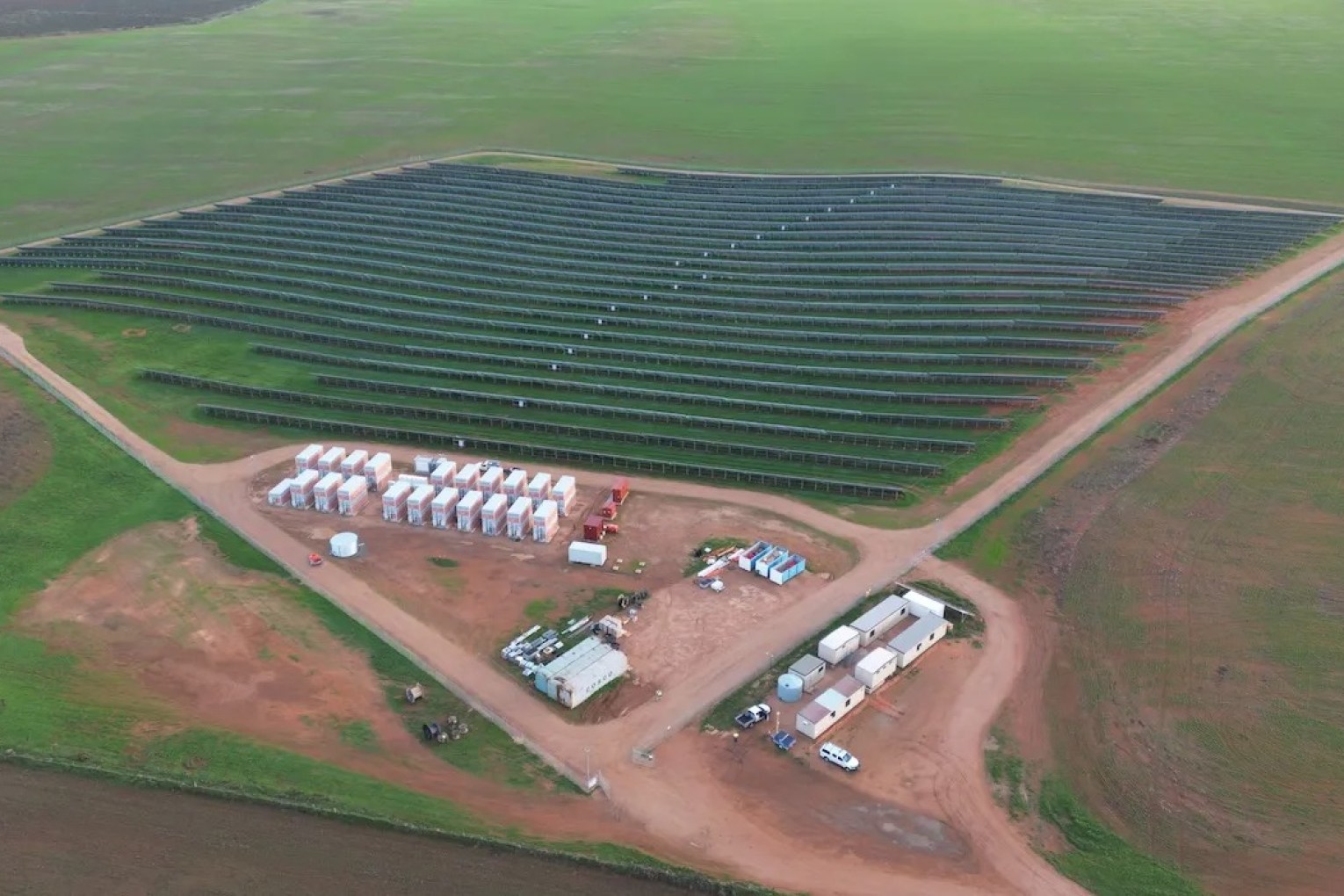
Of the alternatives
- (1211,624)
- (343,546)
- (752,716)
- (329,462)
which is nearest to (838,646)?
(752,716)

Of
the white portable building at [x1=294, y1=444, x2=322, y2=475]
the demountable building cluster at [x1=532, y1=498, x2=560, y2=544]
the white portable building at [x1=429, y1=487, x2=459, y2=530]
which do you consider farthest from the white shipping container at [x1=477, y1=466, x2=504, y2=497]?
the white portable building at [x1=294, y1=444, x2=322, y2=475]

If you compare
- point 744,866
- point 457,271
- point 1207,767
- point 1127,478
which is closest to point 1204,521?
point 1127,478

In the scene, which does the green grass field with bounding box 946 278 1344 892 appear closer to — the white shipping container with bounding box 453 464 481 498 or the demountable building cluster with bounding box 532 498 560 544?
the demountable building cluster with bounding box 532 498 560 544

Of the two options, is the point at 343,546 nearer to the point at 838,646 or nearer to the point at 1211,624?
the point at 838,646

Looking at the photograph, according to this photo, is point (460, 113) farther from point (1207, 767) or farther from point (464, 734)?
point (1207, 767)

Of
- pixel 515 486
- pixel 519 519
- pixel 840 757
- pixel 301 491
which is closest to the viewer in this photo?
pixel 840 757
